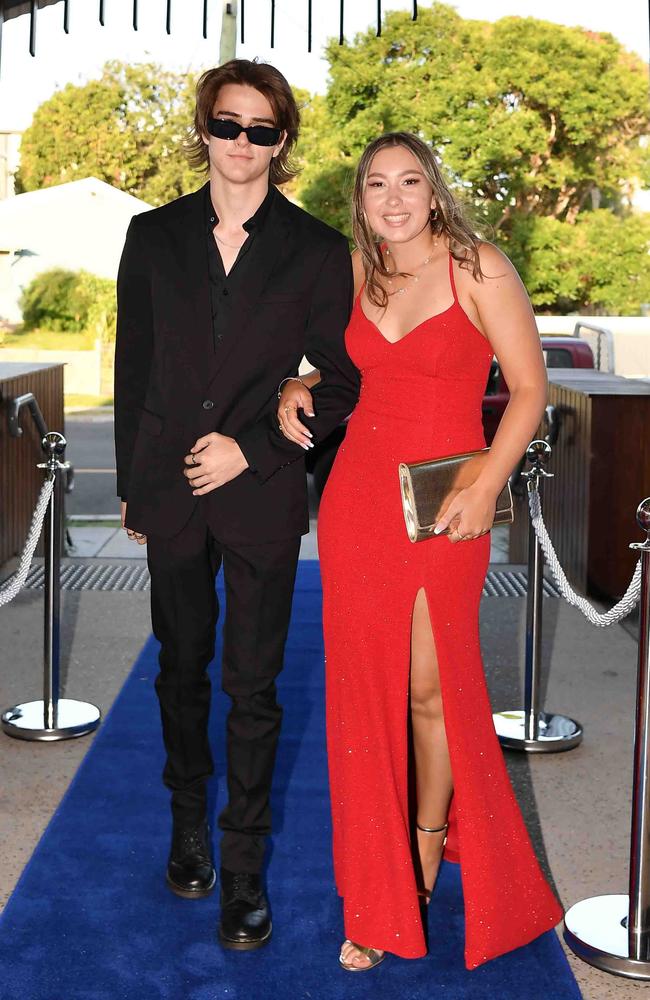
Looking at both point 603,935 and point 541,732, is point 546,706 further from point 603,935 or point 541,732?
point 603,935

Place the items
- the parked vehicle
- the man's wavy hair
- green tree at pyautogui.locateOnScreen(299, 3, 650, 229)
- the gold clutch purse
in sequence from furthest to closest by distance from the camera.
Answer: green tree at pyautogui.locateOnScreen(299, 3, 650, 229)
the parked vehicle
the man's wavy hair
the gold clutch purse

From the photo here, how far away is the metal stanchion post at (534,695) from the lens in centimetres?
463

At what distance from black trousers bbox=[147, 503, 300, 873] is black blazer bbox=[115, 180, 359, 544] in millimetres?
64

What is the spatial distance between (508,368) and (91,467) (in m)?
11.7

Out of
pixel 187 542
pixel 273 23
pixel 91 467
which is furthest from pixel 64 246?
pixel 187 542

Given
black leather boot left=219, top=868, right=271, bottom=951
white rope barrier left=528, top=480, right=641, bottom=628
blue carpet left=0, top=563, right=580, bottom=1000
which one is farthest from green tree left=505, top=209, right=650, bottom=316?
black leather boot left=219, top=868, right=271, bottom=951

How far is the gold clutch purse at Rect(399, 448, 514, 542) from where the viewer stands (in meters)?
2.82

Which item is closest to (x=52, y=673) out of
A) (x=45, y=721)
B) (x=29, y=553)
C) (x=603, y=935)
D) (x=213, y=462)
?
(x=45, y=721)

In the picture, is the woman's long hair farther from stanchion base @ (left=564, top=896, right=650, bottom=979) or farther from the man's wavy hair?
stanchion base @ (left=564, top=896, right=650, bottom=979)

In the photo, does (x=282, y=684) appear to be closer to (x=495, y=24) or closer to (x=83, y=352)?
(x=83, y=352)

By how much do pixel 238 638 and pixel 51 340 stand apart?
80.0ft

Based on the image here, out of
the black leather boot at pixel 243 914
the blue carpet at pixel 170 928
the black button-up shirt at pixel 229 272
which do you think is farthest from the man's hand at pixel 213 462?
the blue carpet at pixel 170 928

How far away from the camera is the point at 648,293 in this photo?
28.2 metres

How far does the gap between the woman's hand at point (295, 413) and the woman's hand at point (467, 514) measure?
340mm
